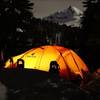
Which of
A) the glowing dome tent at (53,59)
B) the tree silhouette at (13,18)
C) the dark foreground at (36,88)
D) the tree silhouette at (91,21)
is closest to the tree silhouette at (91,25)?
the tree silhouette at (91,21)

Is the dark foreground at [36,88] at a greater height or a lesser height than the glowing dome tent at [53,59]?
greater

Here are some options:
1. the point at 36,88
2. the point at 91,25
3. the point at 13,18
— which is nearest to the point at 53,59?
the point at 36,88

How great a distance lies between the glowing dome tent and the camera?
13609mm

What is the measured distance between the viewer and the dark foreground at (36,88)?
5.13 m

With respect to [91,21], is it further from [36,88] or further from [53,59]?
[36,88]

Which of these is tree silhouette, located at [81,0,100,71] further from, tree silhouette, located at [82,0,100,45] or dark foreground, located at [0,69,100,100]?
dark foreground, located at [0,69,100,100]

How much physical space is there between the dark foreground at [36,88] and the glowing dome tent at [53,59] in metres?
7.79

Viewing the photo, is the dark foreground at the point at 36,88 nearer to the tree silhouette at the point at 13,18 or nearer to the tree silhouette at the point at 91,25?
the tree silhouette at the point at 91,25

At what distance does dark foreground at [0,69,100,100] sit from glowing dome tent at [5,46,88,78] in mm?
7785

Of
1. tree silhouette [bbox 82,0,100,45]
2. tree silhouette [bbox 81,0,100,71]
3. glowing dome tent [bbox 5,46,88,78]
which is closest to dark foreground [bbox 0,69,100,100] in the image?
glowing dome tent [bbox 5,46,88,78]

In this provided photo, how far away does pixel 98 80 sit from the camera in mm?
8703

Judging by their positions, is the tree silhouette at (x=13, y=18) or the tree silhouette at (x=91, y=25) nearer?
the tree silhouette at (x=91, y=25)

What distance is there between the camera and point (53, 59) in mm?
14102

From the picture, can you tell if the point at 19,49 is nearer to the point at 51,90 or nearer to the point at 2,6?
the point at 2,6
